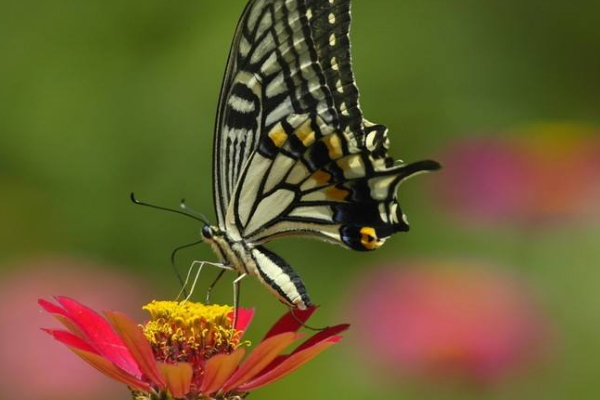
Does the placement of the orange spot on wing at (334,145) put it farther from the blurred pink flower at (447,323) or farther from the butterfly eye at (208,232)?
the blurred pink flower at (447,323)

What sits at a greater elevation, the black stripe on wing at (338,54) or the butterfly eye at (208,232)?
the black stripe on wing at (338,54)

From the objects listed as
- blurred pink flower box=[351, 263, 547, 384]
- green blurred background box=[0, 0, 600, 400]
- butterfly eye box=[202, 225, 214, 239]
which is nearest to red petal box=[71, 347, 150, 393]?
butterfly eye box=[202, 225, 214, 239]

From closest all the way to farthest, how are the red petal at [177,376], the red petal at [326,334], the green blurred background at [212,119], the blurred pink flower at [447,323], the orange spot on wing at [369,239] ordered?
the red petal at [177,376] < the red petal at [326,334] < the orange spot on wing at [369,239] < the blurred pink flower at [447,323] < the green blurred background at [212,119]

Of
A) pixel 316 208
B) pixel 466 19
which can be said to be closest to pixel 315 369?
pixel 316 208

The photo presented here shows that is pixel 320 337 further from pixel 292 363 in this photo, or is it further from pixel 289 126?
pixel 289 126

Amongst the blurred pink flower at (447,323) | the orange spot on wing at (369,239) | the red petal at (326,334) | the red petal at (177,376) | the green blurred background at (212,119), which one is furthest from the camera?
the green blurred background at (212,119)

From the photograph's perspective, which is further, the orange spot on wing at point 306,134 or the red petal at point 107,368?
the orange spot on wing at point 306,134

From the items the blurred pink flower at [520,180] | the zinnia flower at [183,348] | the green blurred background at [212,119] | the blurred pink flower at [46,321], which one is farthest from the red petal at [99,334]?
the blurred pink flower at [520,180]

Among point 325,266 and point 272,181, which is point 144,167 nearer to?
point 325,266

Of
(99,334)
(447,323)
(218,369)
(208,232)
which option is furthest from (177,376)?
(447,323)
